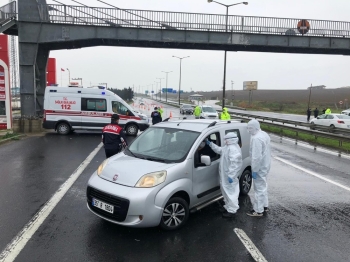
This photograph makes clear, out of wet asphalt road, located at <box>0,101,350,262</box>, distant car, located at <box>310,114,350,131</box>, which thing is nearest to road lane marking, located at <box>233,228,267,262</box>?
wet asphalt road, located at <box>0,101,350,262</box>

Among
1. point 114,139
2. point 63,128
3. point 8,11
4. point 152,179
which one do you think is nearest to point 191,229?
point 152,179

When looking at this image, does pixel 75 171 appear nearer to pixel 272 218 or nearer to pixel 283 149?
pixel 272 218

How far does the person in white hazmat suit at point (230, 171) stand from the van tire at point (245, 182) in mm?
1138

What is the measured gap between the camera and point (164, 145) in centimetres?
564

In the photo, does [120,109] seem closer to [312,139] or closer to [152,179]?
[312,139]

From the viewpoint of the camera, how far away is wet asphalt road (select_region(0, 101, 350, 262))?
4121 mm

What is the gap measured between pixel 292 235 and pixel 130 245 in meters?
2.53

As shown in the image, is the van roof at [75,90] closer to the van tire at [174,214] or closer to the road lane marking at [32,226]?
the road lane marking at [32,226]

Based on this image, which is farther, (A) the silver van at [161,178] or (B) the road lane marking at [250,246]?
(A) the silver van at [161,178]

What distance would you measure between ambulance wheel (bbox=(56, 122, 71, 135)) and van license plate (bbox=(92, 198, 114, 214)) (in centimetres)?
1310

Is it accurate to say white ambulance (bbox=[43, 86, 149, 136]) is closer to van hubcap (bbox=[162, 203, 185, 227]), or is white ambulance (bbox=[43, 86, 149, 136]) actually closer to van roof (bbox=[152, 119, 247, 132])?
van roof (bbox=[152, 119, 247, 132])

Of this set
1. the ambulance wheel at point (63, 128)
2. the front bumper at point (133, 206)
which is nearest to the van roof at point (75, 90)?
the ambulance wheel at point (63, 128)

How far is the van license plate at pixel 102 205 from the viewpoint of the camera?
4562mm

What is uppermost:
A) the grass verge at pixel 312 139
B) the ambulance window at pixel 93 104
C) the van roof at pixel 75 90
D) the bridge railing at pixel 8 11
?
the bridge railing at pixel 8 11
